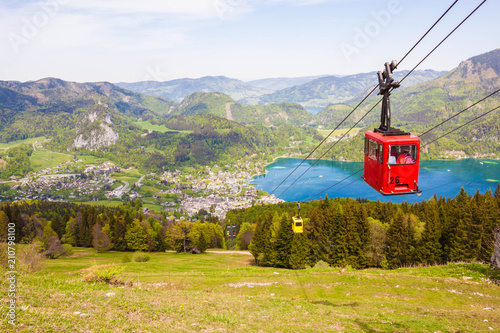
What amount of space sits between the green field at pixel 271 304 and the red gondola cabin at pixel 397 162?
7183 millimetres

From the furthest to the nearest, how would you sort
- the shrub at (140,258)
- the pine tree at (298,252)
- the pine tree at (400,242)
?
the shrub at (140,258), the pine tree at (298,252), the pine tree at (400,242)

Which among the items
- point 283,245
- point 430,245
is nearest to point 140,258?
point 283,245

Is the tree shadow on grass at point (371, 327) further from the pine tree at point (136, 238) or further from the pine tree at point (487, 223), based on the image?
the pine tree at point (136, 238)

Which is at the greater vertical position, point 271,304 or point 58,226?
point 271,304

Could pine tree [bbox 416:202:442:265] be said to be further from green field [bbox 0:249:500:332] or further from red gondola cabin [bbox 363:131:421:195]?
red gondola cabin [bbox 363:131:421:195]

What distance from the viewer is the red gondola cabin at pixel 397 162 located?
525 inches

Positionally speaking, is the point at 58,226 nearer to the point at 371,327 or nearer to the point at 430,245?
the point at 430,245

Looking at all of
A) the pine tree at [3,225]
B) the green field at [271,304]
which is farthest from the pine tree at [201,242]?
the pine tree at [3,225]

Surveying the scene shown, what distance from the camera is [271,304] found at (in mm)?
19469

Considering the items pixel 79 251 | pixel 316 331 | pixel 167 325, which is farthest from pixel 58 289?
pixel 79 251

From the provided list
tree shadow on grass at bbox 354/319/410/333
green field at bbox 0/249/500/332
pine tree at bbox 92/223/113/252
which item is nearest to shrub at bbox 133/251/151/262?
pine tree at bbox 92/223/113/252

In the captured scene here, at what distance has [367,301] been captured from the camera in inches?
861

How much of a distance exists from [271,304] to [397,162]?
11991 millimetres

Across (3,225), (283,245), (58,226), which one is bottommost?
(58,226)
